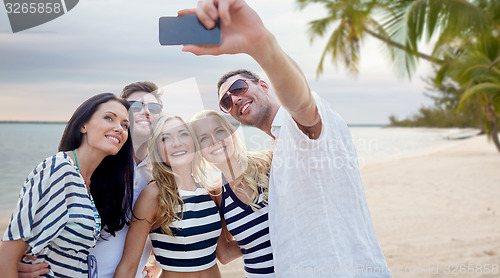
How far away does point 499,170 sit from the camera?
13055 millimetres

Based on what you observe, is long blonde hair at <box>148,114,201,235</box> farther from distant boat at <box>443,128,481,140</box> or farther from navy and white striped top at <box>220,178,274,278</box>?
distant boat at <box>443,128,481,140</box>

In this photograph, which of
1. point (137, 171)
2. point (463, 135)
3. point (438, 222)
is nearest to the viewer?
point (137, 171)

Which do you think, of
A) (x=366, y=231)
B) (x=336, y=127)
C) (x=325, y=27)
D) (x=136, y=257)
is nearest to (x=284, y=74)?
(x=336, y=127)

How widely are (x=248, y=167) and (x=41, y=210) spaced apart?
1371mm

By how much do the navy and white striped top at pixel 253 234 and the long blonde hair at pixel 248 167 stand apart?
2.4 inches

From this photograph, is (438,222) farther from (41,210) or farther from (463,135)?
(463,135)

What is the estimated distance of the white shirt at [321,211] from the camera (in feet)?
5.98

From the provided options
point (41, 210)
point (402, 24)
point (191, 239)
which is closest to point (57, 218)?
point (41, 210)

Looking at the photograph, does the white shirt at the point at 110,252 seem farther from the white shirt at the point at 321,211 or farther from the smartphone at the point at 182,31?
the smartphone at the point at 182,31

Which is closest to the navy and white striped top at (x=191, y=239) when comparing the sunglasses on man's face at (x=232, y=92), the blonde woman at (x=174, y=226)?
the blonde woman at (x=174, y=226)

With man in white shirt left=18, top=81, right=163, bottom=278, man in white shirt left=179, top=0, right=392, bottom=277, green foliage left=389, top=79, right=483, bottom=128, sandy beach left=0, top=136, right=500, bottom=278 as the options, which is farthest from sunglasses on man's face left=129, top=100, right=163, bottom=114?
green foliage left=389, top=79, right=483, bottom=128

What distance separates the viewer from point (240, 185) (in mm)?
2662

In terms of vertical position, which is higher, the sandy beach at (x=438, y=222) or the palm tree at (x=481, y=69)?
the palm tree at (x=481, y=69)

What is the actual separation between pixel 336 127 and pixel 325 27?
20.0m
